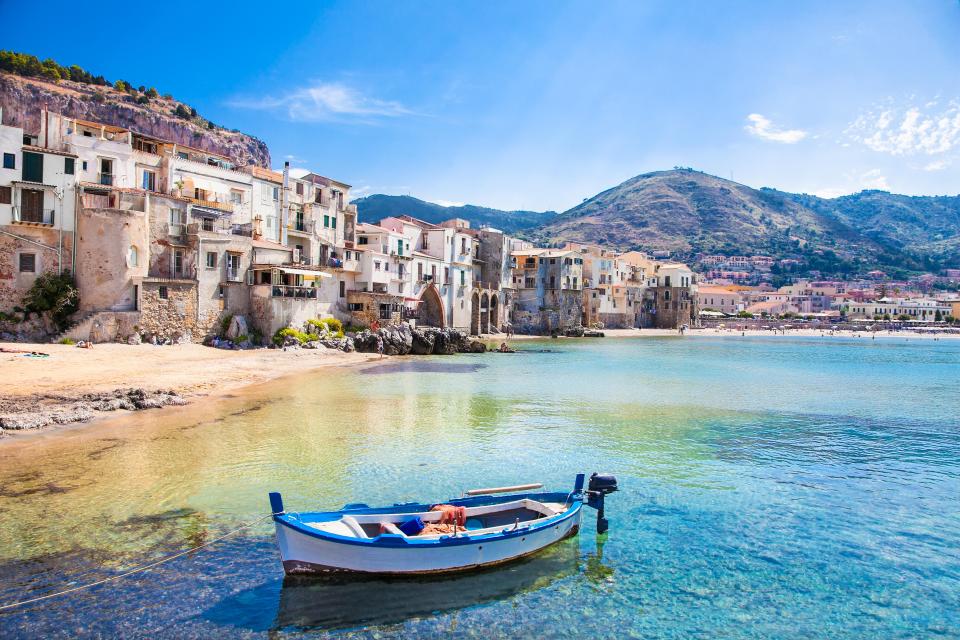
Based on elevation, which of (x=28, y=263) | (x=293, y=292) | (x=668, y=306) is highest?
(x=28, y=263)

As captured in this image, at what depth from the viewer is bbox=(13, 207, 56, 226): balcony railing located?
34.6 metres

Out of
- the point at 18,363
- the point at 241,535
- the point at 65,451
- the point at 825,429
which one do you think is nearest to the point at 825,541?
the point at 241,535

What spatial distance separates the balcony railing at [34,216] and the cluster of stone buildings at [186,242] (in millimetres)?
56

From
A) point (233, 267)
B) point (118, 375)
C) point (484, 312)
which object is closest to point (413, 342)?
point (233, 267)

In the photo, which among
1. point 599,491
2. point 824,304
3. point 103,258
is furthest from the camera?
point 824,304

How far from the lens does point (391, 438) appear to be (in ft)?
70.5

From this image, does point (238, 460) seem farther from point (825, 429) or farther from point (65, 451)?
point (825, 429)

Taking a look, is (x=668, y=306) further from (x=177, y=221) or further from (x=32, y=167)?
(x=32, y=167)

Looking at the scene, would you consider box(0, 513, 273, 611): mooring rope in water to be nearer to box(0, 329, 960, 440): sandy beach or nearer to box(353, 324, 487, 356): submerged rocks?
box(0, 329, 960, 440): sandy beach

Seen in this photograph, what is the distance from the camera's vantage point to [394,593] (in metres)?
10.5

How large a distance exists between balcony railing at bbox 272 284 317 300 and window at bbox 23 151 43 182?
14701 mm

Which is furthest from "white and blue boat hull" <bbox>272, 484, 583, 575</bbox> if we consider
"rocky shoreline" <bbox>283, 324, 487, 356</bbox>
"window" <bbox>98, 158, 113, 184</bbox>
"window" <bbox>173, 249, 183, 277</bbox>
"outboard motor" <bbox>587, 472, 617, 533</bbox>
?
"rocky shoreline" <bbox>283, 324, 487, 356</bbox>

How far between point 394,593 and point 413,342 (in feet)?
140

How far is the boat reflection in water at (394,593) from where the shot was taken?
9.73m
